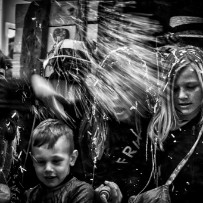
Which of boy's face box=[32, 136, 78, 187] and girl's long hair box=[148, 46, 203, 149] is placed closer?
girl's long hair box=[148, 46, 203, 149]

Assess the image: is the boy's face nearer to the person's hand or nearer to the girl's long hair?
the person's hand

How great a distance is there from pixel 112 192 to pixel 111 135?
0.95 feet

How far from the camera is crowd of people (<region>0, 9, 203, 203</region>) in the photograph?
2.08 meters

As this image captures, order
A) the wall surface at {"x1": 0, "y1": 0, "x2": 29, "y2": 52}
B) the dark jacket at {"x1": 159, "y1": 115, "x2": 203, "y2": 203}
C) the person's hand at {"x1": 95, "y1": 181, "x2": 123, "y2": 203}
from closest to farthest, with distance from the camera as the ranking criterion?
the dark jacket at {"x1": 159, "y1": 115, "x2": 203, "y2": 203}
the person's hand at {"x1": 95, "y1": 181, "x2": 123, "y2": 203}
the wall surface at {"x1": 0, "y1": 0, "x2": 29, "y2": 52}

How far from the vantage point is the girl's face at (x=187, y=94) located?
2070 mm

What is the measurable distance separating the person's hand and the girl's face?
484mm

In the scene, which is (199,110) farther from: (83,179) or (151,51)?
(83,179)

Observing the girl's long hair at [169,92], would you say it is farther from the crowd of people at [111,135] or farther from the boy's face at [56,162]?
the boy's face at [56,162]

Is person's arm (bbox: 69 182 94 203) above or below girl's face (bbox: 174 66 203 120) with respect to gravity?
below

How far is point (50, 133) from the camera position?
88.5 inches

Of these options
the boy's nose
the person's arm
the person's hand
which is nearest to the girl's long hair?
the person's hand

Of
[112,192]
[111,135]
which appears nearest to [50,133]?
[111,135]

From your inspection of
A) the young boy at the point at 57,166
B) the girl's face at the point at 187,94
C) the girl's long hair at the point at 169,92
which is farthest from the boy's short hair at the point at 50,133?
the girl's face at the point at 187,94

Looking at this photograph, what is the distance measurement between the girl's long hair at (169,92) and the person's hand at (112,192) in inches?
12.2
